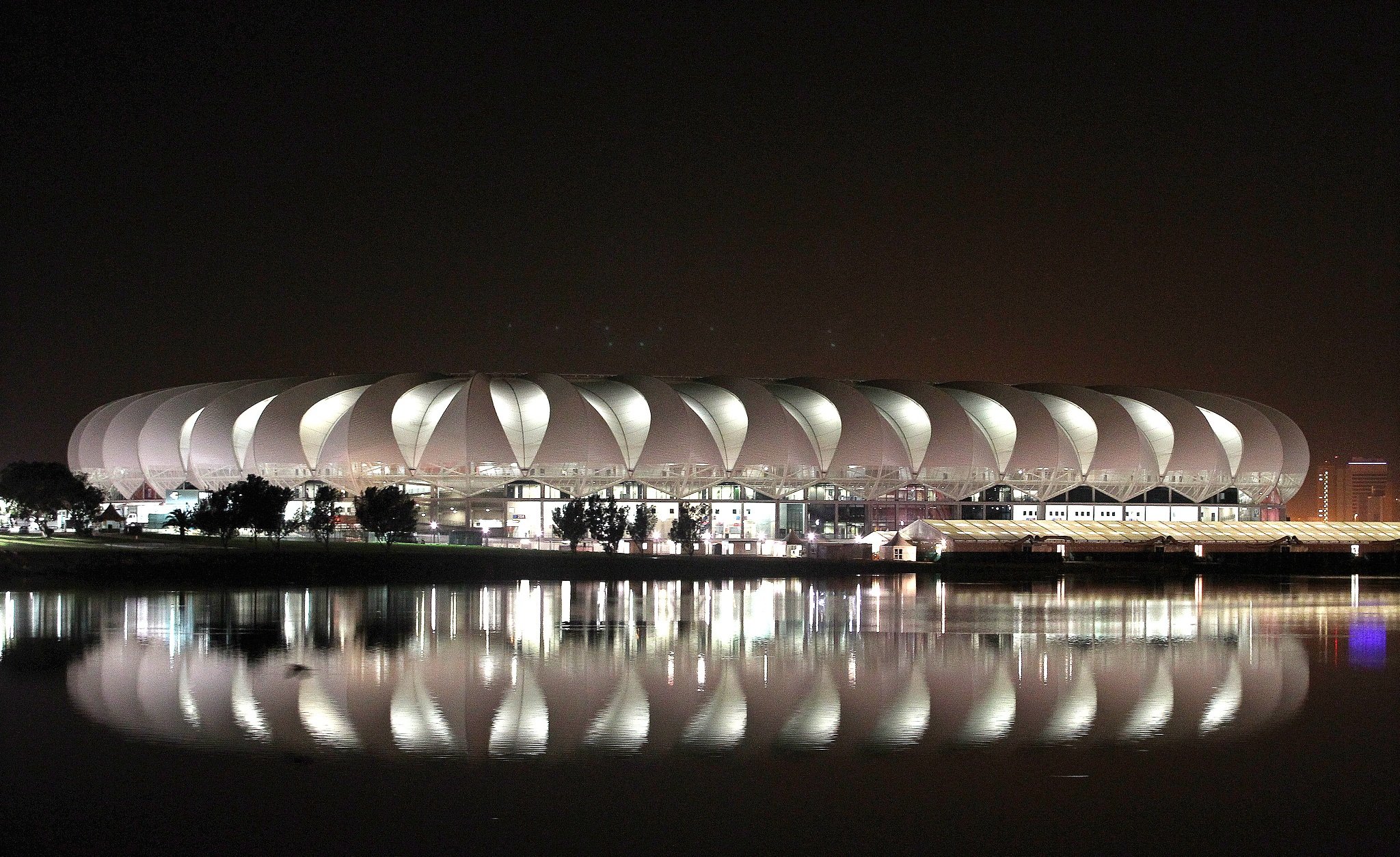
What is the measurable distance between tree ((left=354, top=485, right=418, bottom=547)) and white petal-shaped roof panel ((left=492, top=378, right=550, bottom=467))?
460 inches

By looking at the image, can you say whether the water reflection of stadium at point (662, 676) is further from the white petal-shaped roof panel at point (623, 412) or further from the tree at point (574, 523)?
the white petal-shaped roof panel at point (623, 412)

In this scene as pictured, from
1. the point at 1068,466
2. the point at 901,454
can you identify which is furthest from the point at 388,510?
the point at 1068,466

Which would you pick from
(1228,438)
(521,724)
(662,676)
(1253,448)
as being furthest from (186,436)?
(521,724)

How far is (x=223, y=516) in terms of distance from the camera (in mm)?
51531

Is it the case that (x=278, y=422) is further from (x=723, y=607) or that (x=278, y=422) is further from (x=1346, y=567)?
(x=1346, y=567)

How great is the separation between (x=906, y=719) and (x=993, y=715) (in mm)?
1187

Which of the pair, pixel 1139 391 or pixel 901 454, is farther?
pixel 1139 391

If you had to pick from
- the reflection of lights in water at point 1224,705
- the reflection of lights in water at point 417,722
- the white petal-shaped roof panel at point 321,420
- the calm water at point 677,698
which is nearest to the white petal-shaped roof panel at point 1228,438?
the white petal-shaped roof panel at point 321,420

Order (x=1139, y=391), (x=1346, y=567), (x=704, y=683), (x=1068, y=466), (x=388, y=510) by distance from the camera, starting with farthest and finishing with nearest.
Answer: (x=1139, y=391)
(x=1068, y=466)
(x=1346, y=567)
(x=388, y=510)
(x=704, y=683)

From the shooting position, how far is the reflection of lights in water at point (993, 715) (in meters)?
16.0

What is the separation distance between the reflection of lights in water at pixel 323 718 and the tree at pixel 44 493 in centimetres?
4350

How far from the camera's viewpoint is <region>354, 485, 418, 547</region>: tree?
59219 mm

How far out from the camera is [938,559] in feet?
205

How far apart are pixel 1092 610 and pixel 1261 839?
25150 millimetres
